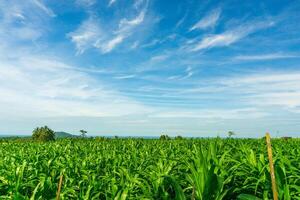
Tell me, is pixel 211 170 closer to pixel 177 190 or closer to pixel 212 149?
pixel 177 190

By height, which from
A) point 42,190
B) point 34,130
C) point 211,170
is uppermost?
point 34,130

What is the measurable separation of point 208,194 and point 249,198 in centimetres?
63

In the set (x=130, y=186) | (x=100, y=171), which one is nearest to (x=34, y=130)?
(x=100, y=171)

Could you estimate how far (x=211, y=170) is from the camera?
14.0 ft

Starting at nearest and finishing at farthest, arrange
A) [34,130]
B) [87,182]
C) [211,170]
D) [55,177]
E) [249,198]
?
[249,198]
[211,170]
[87,182]
[55,177]
[34,130]

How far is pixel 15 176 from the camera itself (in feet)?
20.2

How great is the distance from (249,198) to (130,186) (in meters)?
1.90

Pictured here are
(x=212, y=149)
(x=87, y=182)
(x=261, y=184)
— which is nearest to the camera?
(x=261, y=184)

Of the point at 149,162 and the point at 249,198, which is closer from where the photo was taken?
the point at 249,198

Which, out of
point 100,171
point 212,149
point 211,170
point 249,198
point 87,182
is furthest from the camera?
point 100,171

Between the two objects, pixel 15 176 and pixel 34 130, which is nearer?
pixel 15 176

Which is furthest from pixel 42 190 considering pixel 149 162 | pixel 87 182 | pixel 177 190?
pixel 149 162

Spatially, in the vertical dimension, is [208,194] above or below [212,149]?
below

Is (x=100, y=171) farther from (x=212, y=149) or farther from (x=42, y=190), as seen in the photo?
(x=212, y=149)
